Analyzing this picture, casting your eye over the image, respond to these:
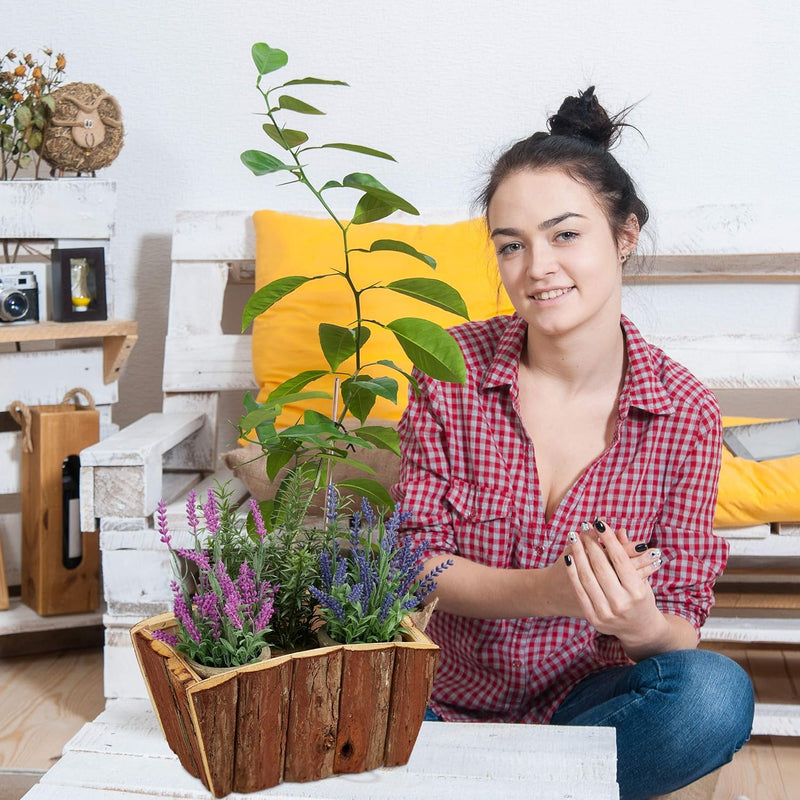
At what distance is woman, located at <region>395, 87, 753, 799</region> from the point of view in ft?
3.77

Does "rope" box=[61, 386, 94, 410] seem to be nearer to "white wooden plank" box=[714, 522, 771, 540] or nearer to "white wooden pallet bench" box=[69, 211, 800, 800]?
"white wooden pallet bench" box=[69, 211, 800, 800]

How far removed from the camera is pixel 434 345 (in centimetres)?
102

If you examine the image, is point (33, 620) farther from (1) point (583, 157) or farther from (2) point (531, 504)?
(1) point (583, 157)

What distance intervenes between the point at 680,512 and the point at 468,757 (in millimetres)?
471

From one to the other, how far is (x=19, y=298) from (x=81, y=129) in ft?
1.05

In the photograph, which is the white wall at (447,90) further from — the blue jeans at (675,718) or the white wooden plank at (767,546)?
the blue jeans at (675,718)

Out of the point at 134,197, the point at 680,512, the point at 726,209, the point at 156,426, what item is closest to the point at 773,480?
the point at 680,512

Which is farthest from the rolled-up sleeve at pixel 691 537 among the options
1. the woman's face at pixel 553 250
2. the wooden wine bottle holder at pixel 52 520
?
the wooden wine bottle holder at pixel 52 520

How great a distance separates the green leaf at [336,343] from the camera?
44.6 inches

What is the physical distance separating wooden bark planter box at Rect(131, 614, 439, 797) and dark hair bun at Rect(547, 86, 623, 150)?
0.71 meters

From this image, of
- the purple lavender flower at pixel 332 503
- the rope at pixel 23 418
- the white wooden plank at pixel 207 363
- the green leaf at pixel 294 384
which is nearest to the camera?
the purple lavender flower at pixel 332 503

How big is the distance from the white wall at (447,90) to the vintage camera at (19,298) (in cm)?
35

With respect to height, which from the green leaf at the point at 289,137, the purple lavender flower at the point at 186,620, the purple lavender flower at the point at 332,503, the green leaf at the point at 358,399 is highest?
the green leaf at the point at 289,137

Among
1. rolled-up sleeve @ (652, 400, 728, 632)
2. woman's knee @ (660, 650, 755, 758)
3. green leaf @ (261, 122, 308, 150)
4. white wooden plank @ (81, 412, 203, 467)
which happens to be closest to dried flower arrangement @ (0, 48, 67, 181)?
white wooden plank @ (81, 412, 203, 467)
